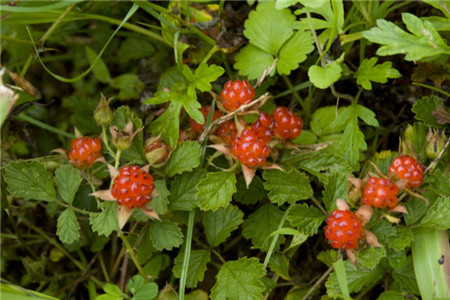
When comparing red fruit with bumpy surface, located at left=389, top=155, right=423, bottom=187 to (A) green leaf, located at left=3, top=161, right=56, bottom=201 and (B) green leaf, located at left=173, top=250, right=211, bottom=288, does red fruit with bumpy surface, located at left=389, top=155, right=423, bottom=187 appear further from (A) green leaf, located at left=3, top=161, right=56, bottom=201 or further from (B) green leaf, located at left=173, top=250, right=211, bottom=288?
(A) green leaf, located at left=3, top=161, right=56, bottom=201

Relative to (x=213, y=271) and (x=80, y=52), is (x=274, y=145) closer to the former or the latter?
(x=213, y=271)

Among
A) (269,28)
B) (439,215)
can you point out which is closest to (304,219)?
(439,215)

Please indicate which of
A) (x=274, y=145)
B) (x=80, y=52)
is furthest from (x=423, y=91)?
(x=80, y=52)

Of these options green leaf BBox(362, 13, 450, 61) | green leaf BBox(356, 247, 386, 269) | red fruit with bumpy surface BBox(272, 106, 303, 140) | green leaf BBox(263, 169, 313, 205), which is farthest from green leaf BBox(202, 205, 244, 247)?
green leaf BBox(362, 13, 450, 61)

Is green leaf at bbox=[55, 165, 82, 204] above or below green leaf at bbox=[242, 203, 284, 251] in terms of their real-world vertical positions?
above

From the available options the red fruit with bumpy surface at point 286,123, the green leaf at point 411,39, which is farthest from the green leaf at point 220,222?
the green leaf at point 411,39

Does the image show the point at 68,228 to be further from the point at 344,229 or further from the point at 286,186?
the point at 344,229
